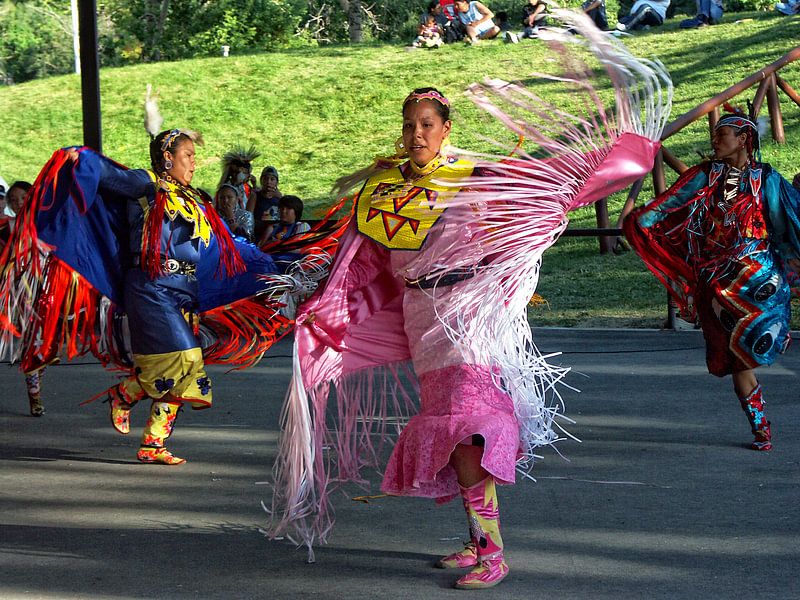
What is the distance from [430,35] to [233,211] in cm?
1104

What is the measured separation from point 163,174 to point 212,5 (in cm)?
2120

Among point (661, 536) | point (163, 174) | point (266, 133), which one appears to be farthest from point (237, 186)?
point (266, 133)

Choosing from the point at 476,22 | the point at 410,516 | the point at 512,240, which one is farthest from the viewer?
the point at 476,22

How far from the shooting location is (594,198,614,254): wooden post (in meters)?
10.1

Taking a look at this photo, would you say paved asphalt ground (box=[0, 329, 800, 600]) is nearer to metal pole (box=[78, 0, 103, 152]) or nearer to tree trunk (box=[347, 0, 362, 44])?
metal pole (box=[78, 0, 103, 152])

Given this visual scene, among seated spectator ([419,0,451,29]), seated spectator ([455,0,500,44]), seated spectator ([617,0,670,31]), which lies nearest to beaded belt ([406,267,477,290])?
seated spectator ([455,0,500,44])

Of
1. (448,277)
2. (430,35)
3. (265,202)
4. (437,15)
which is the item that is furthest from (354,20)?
(448,277)

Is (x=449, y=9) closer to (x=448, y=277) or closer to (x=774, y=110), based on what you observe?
(x=774, y=110)

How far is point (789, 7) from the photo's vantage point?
58.4 ft

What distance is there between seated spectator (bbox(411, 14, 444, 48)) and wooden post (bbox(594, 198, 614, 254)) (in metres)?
8.82

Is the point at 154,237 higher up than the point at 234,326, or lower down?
higher up

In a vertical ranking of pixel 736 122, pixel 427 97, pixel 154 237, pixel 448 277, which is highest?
pixel 427 97

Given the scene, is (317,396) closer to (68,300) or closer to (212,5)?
(68,300)

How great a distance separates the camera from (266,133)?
17.6 metres
